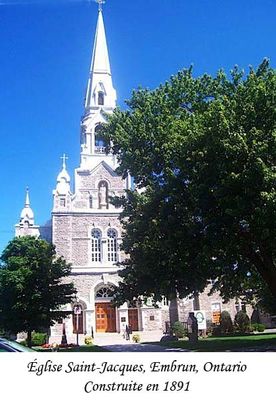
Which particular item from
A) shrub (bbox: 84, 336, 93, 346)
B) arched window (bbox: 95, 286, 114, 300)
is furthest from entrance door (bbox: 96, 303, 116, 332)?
shrub (bbox: 84, 336, 93, 346)

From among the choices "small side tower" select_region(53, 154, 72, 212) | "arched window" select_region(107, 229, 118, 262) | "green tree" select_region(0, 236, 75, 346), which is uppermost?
"small side tower" select_region(53, 154, 72, 212)

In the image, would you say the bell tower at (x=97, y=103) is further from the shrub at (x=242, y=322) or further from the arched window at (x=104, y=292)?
the shrub at (x=242, y=322)

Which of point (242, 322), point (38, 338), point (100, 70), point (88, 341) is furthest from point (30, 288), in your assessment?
point (242, 322)

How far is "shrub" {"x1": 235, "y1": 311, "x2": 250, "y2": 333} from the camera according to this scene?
1325 cm

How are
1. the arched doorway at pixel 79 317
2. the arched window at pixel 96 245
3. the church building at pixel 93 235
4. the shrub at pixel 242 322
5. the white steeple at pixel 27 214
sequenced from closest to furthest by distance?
1. the white steeple at pixel 27 214
2. the arched doorway at pixel 79 317
3. the arched window at pixel 96 245
4. the church building at pixel 93 235
5. the shrub at pixel 242 322

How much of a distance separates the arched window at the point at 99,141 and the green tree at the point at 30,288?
3.63 metres

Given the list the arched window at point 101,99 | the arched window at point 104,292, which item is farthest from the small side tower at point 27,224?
the arched window at point 101,99

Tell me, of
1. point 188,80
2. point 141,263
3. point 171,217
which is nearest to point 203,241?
point 171,217

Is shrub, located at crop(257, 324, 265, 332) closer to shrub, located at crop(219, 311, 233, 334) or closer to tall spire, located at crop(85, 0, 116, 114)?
shrub, located at crop(219, 311, 233, 334)

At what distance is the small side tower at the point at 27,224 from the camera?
8223 mm

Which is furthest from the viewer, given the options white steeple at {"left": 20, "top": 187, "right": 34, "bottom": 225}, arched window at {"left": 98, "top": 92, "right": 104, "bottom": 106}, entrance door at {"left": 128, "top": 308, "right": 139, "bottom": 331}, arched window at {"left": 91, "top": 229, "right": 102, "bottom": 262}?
arched window at {"left": 98, "top": 92, "right": 104, "bottom": 106}

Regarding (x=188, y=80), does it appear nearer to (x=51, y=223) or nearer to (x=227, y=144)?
(x=227, y=144)

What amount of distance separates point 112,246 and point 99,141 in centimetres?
326

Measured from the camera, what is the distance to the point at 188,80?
11.1 metres
